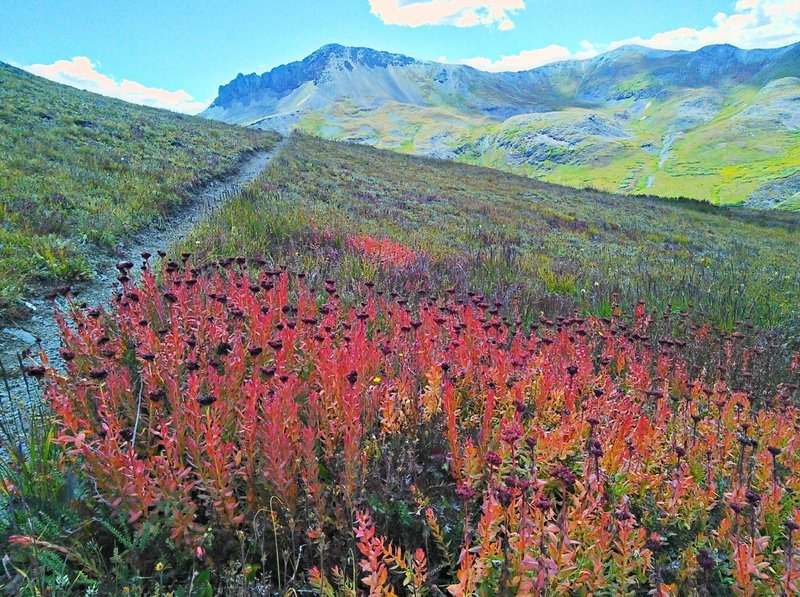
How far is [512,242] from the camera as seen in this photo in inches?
568

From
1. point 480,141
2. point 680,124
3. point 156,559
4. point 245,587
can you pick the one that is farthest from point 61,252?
point 680,124

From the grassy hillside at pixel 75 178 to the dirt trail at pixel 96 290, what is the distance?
23 cm

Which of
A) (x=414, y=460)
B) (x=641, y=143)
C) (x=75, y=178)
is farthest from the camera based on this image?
(x=641, y=143)

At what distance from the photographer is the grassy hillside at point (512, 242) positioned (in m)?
7.68

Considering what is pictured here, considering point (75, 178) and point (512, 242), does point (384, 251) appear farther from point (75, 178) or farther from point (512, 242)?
point (75, 178)

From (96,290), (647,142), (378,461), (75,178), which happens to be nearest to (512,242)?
(96,290)

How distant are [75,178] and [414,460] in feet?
38.6

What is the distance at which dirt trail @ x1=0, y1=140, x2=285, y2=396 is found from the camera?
4.04m

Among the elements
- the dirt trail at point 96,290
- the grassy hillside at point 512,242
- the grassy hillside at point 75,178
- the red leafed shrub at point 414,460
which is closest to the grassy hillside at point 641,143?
the grassy hillside at point 512,242

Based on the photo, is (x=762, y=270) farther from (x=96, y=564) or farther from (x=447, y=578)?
(x=96, y=564)

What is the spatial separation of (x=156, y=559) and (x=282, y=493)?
1.91 feet

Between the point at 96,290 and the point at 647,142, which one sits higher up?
the point at 647,142

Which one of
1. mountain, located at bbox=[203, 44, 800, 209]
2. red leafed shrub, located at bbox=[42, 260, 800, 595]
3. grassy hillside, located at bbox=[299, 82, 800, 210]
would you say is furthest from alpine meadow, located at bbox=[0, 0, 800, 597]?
mountain, located at bbox=[203, 44, 800, 209]

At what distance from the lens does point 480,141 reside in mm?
153125
